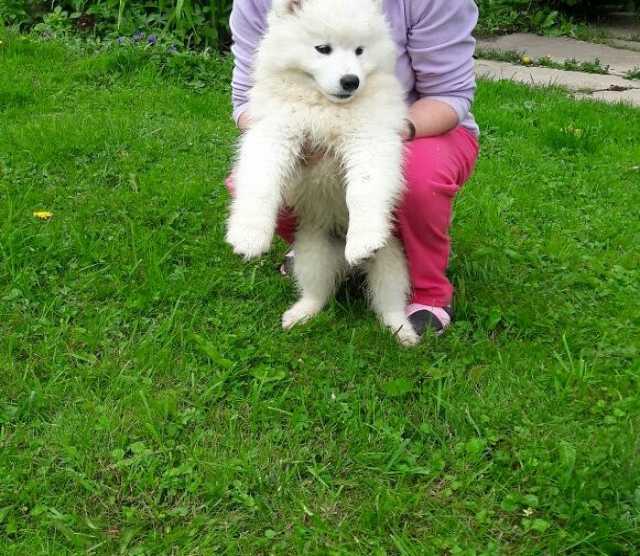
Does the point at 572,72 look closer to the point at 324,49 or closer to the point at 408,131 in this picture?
the point at 408,131

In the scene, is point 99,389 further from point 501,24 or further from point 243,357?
point 501,24

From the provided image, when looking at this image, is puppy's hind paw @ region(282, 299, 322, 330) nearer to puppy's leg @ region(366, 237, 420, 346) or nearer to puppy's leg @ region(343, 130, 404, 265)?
puppy's leg @ region(366, 237, 420, 346)

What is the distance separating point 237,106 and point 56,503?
1.59 m

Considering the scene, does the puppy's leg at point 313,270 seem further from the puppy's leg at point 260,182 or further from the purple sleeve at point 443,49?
the purple sleeve at point 443,49

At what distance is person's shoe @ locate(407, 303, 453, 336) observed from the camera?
2.67 metres

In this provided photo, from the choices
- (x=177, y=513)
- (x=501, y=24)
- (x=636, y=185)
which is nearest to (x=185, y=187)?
(x=177, y=513)

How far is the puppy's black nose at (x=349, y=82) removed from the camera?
227 centimetres

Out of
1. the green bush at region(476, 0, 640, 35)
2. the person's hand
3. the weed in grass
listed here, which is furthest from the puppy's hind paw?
the green bush at region(476, 0, 640, 35)

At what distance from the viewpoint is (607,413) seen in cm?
226

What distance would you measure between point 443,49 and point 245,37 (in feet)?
2.38

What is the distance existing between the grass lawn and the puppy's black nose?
0.83m

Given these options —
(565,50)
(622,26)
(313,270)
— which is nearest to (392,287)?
(313,270)

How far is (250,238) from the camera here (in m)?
2.24

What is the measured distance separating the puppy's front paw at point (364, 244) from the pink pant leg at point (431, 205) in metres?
0.32
